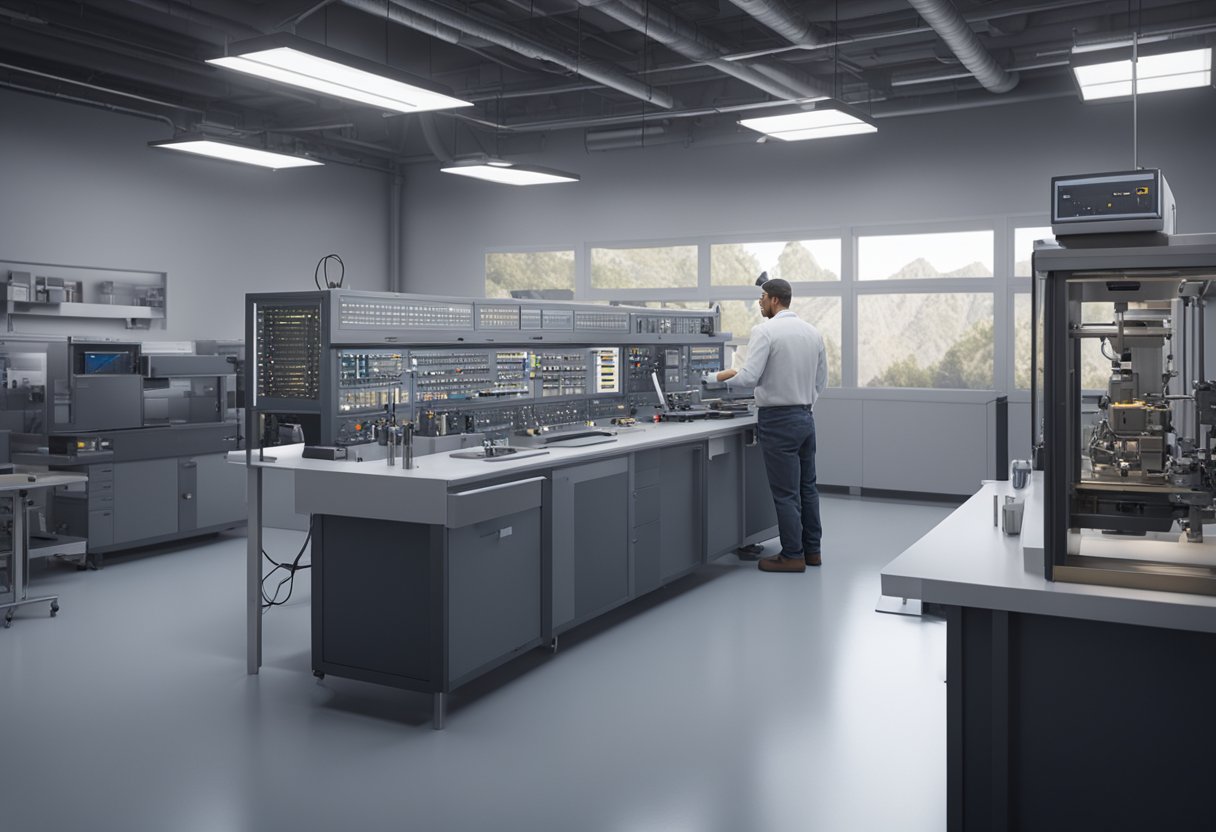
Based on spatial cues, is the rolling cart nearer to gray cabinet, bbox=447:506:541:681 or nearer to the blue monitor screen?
the blue monitor screen

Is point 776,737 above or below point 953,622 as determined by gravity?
below

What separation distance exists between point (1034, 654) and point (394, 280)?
9564 millimetres

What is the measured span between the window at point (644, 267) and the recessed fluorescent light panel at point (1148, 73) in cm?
437

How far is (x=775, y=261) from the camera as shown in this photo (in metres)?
9.12

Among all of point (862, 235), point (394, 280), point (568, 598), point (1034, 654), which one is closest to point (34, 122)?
point (394, 280)

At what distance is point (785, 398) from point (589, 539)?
1.61 meters

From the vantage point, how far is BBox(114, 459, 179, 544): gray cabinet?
19.7 ft

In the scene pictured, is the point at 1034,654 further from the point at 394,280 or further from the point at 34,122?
the point at 394,280

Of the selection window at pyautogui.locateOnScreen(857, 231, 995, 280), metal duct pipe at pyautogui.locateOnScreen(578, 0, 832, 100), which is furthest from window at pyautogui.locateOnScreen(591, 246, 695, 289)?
metal duct pipe at pyautogui.locateOnScreen(578, 0, 832, 100)

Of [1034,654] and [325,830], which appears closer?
[1034,654]

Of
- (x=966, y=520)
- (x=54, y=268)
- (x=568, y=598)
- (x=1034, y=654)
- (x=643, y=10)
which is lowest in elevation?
(x=568, y=598)

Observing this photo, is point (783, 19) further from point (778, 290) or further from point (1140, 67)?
point (1140, 67)

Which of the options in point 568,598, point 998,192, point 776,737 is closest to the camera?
point 776,737

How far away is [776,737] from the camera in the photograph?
134 inches
